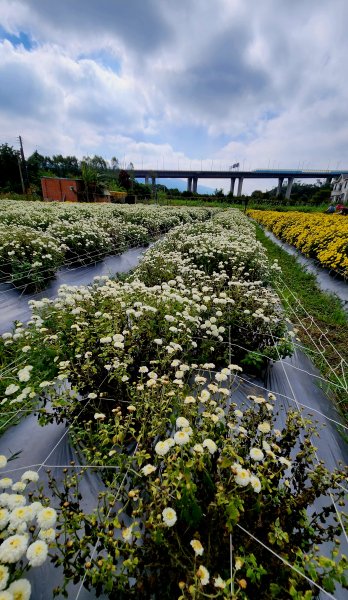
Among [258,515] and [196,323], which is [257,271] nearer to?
[196,323]

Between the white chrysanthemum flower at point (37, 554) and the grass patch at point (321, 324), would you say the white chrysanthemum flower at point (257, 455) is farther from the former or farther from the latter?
the grass patch at point (321, 324)

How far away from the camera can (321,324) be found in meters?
5.19

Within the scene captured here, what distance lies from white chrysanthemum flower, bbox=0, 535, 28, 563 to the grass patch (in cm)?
316

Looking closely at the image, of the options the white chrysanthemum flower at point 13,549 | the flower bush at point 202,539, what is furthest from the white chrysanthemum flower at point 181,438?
the white chrysanthemum flower at point 13,549

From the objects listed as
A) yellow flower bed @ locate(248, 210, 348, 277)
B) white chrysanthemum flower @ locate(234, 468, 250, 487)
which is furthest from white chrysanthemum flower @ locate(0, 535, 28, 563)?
yellow flower bed @ locate(248, 210, 348, 277)

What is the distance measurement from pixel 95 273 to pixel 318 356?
571 cm

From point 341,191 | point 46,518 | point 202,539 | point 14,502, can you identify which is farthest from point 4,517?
point 341,191

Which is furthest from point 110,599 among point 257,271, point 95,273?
point 95,273

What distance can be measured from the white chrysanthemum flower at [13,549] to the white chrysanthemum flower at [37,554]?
33mm

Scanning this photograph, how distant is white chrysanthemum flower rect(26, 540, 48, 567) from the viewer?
1.00m

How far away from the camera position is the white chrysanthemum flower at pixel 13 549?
3.26 ft

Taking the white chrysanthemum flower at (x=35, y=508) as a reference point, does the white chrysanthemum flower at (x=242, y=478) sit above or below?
above

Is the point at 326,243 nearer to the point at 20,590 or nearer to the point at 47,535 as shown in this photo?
the point at 47,535

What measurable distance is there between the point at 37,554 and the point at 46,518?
5.2 inches
